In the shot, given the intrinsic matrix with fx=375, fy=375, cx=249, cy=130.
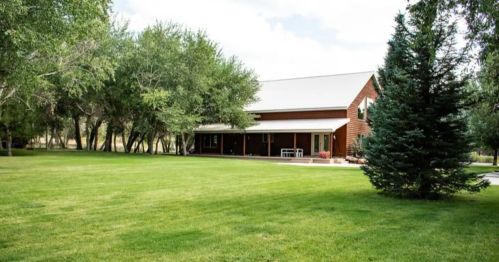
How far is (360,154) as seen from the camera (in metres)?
27.8

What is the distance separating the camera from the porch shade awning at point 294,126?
26.4 m

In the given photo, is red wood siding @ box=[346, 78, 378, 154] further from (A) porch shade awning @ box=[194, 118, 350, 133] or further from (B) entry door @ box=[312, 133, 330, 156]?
(B) entry door @ box=[312, 133, 330, 156]

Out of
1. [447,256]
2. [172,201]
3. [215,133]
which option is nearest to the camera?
[447,256]

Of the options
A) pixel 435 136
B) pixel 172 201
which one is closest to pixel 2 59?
pixel 172 201

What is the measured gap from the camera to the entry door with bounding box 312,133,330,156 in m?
29.1

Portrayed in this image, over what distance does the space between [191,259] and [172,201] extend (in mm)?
3785

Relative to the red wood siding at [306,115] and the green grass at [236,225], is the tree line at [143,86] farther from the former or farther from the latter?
the green grass at [236,225]

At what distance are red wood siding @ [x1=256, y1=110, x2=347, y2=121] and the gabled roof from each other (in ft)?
1.27

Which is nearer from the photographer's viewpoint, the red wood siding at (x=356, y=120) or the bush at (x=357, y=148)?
the bush at (x=357, y=148)

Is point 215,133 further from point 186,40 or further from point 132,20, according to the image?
point 132,20

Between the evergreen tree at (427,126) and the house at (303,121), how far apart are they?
16.7 m

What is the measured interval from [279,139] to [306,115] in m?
3.20

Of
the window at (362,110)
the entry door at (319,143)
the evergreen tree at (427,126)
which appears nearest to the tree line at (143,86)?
the entry door at (319,143)

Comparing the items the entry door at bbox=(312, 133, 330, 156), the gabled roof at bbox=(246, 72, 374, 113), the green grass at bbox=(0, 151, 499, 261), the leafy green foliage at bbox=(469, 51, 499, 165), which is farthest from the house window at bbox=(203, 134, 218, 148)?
the green grass at bbox=(0, 151, 499, 261)
